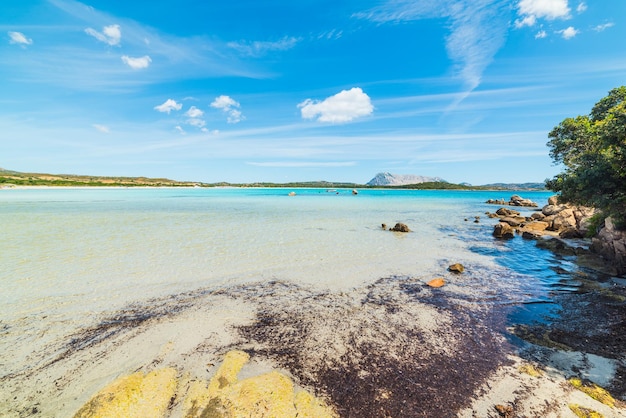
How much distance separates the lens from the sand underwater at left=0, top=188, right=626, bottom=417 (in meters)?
4.87

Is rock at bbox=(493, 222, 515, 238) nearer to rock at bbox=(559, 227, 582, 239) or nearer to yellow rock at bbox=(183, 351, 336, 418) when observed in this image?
rock at bbox=(559, 227, 582, 239)

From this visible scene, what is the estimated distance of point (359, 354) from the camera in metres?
6.52

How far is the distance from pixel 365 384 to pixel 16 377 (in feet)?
24.4

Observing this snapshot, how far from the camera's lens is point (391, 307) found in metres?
9.30

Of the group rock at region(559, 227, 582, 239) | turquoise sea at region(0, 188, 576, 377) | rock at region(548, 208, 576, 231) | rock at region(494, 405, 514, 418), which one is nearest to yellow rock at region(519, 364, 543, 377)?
rock at region(494, 405, 514, 418)

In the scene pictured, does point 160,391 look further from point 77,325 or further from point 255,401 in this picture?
point 77,325

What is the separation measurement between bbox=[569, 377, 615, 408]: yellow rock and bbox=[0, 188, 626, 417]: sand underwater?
1.0 inches

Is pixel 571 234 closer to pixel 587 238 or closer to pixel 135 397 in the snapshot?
pixel 587 238

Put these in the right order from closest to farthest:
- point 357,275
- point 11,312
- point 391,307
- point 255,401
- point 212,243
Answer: point 255,401 → point 11,312 → point 391,307 → point 357,275 → point 212,243

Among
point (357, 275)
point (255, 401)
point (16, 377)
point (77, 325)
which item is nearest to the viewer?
point (255, 401)

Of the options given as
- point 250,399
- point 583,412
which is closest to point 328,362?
point 250,399

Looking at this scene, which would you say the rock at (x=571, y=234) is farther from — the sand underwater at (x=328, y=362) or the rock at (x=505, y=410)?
the rock at (x=505, y=410)

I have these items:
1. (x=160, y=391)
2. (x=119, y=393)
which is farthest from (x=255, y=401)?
(x=119, y=393)

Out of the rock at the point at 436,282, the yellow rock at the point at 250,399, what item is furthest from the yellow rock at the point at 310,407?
the rock at the point at 436,282
